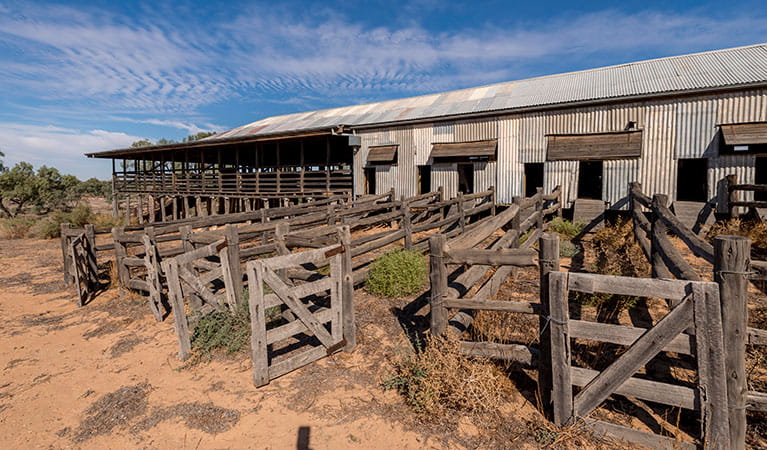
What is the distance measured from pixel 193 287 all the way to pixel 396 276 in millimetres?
3350

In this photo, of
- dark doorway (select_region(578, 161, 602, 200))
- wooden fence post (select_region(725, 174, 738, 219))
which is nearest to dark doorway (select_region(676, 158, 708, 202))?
dark doorway (select_region(578, 161, 602, 200))

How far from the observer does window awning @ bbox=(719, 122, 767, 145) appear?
1031cm

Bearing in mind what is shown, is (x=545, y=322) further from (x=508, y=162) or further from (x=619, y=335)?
(x=508, y=162)

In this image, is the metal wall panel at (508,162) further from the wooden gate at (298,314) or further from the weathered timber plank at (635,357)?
the weathered timber plank at (635,357)

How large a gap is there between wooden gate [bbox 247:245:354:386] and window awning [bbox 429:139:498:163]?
1101 cm

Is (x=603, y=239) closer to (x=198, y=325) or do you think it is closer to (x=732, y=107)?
(x=732, y=107)

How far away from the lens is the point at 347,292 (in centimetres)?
497

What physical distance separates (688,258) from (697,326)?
7247mm

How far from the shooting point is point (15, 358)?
5574mm

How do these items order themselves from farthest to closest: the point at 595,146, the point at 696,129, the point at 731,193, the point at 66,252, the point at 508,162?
1. the point at 508,162
2. the point at 595,146
3. the point at 696,129
4. the point at 731,193
5. the point at 66,252

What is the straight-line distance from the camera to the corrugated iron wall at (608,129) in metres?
11.0

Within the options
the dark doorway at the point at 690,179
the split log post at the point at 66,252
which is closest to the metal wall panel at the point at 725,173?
the dark doorway at the point at 690,179

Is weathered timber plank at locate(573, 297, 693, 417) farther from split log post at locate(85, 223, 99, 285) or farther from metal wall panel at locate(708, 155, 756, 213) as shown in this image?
metal wall panel at locate(708, 155, 756, 213)

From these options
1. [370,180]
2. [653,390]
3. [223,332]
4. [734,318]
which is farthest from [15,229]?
[734,318]
